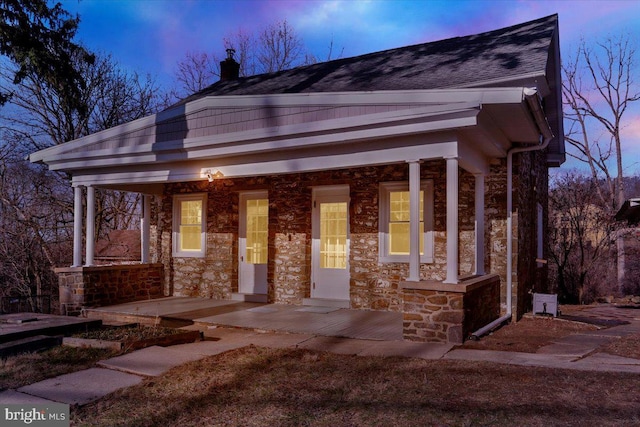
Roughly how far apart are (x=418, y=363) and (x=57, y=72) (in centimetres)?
891

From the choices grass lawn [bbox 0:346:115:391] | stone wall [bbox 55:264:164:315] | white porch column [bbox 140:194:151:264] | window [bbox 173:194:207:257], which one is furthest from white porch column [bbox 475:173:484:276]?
white porch column [bbox 140:194:151:264]

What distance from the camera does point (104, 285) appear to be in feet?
31.0

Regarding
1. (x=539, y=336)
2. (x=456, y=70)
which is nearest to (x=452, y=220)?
(x=539, y=336)

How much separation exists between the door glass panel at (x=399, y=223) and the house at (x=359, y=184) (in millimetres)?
24

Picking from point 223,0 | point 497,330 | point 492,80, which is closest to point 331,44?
point 223,0

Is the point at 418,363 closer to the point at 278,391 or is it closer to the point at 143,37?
the point at 278,391

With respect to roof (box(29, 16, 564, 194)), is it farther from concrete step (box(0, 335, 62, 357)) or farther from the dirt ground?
concrete step (box(0, 335, 62, 357))

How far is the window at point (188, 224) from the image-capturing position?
10.6m

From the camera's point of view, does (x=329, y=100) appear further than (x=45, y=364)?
Yes

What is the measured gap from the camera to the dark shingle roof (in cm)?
727

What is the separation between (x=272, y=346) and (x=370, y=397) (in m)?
2.09

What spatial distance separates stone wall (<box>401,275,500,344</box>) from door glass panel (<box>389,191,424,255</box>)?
83.0 inches
